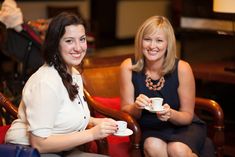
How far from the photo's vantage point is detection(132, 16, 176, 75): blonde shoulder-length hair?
2402 millimetres

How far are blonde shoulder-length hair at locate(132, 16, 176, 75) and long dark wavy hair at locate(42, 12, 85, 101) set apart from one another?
515 millimetres

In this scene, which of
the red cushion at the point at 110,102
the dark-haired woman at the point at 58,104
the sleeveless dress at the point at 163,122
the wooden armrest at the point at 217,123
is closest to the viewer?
the dark-haired woman at the point at 58,104

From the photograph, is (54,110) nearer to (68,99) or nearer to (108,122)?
(68,99)

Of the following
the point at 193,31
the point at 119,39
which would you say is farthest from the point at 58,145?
the point at 119,39

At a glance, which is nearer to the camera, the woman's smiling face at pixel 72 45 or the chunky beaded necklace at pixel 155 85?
the woman's smiling face at pixel 72 45

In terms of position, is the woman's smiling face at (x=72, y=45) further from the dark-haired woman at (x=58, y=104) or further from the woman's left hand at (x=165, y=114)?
the woman's left hand at (x=165, y=114)

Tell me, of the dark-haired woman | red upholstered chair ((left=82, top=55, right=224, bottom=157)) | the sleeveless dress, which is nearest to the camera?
the dark-haired woman

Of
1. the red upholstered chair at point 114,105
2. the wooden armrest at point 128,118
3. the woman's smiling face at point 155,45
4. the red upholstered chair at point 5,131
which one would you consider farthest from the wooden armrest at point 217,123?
the red upholstered chair at point 5,131

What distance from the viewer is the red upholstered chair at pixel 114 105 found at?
2320 mm

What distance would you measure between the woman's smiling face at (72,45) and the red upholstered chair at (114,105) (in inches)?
18.8

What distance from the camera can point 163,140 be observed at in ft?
7.81

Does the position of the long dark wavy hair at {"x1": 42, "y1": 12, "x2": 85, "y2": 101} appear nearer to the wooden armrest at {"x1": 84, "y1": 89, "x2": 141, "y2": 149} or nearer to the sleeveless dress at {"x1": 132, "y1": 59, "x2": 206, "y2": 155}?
the wooden armrest at {"x1": 84, "y1": 89, "x2": 141, "y2": 149}

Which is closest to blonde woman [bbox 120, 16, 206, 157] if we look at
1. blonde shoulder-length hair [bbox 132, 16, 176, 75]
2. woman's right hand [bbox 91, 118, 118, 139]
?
blonde shoulder-length hair [bbox 132, 16, 176, 75]

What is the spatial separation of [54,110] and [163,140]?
732mm
